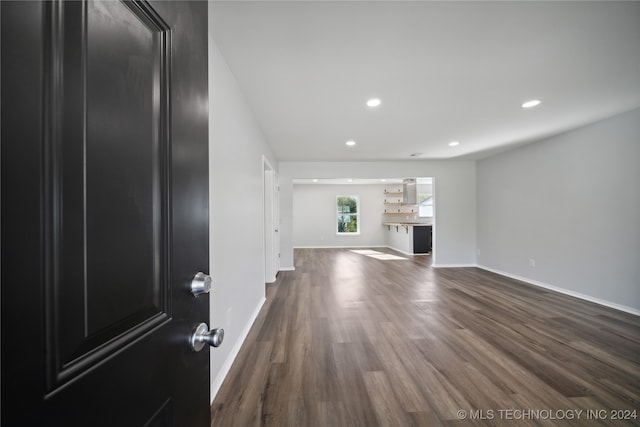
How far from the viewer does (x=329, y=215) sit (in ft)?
30.3

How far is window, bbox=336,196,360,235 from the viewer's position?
9250mm

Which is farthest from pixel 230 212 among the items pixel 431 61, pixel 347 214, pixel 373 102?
pixel 347 214

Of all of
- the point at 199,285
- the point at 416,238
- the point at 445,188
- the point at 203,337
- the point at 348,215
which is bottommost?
the point at 416,238

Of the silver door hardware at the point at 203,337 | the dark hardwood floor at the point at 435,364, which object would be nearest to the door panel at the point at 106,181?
the silver door hardware at the point at 203,337

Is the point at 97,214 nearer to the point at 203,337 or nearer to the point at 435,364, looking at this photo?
the point at 203,337

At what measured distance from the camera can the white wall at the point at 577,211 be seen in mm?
3006

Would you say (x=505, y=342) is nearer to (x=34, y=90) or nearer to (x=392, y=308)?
(x=392, y=308)

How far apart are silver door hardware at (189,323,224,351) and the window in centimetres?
861

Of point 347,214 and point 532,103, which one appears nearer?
point 532,103

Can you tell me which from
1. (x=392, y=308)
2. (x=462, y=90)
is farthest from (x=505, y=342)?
(x=462, y=90)

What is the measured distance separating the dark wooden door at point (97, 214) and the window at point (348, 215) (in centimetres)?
867

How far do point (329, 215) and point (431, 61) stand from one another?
7.39 metres

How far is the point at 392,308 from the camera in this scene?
10.6 feet

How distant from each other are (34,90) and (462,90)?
2.88 meters
